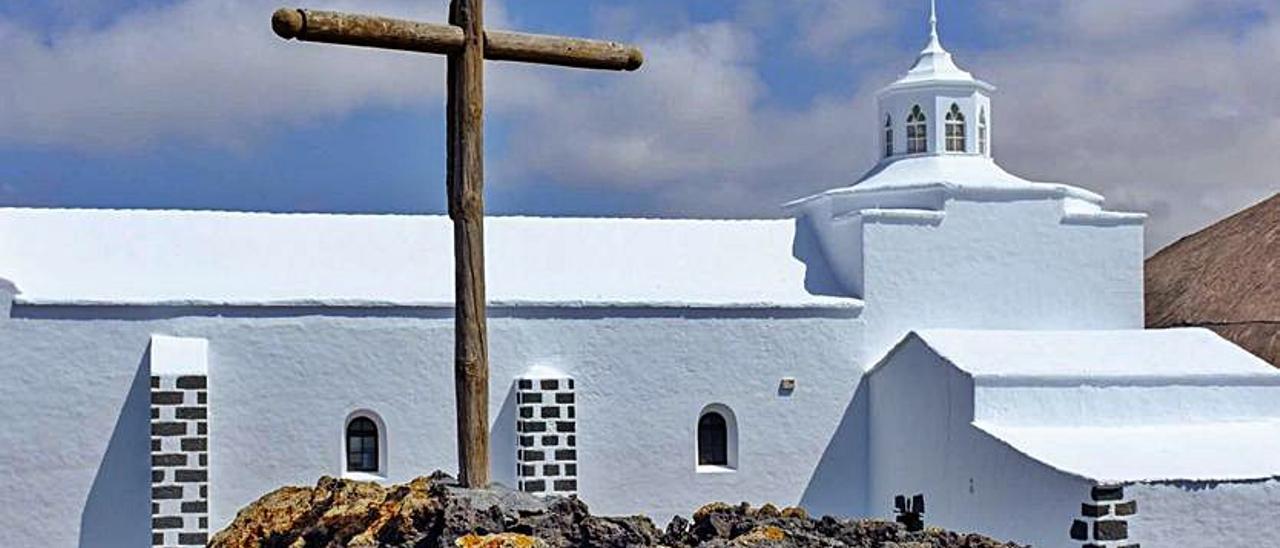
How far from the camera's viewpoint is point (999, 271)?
21.2 m

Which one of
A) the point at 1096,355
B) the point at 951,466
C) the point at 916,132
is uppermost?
the point at 916,132

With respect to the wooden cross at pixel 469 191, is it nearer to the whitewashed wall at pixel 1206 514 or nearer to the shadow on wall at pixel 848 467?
the whitewashed wall at pixel 1206 514

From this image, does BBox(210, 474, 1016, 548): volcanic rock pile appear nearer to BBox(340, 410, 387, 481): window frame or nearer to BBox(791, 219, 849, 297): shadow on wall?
BBox(340, 410, 387, 481): window frame

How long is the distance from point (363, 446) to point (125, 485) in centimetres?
297

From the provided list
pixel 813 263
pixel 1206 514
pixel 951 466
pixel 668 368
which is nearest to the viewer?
pixel 1206 514

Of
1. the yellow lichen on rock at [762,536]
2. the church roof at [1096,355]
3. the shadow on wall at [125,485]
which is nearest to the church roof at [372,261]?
A: the shadow on wall at [125,485]

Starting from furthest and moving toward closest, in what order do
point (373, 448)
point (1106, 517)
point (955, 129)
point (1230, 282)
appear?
point (1230, 282)
point (955, 129)
point (373, 448)
point (1106, 517)

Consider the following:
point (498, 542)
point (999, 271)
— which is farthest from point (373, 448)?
point (498, 542)

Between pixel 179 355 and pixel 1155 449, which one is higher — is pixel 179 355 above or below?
above

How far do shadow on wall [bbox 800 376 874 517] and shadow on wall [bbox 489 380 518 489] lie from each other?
4275 mm

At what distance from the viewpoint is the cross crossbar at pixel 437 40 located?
11.0 meters

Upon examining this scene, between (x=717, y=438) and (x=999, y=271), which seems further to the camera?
(x=999, y=271)

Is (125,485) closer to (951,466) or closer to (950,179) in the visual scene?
(951,466)

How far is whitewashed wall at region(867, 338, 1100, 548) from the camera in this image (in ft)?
52.6
